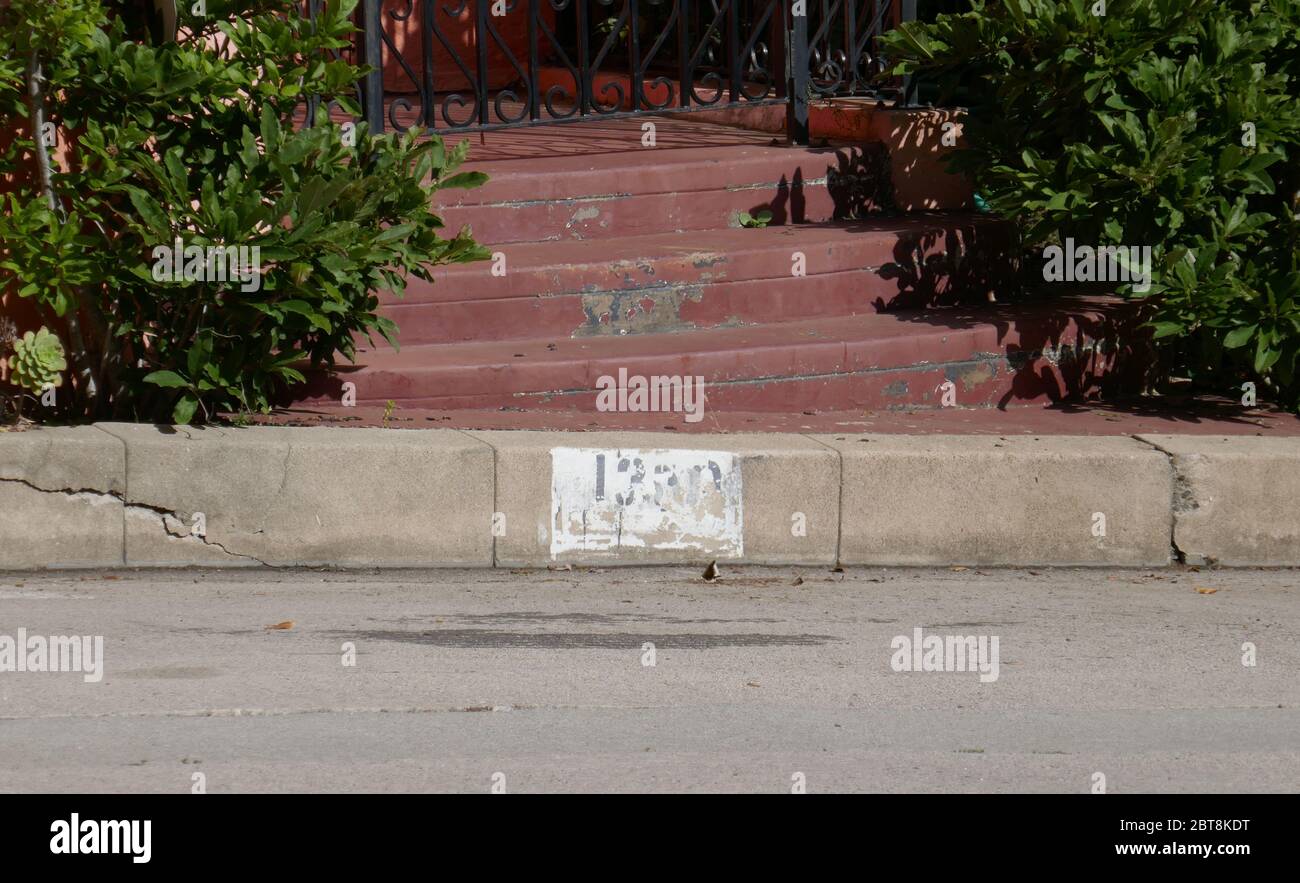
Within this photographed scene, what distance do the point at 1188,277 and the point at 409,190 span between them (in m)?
3.64

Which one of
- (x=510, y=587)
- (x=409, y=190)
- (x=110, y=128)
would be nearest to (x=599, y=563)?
(x=510, y=587)

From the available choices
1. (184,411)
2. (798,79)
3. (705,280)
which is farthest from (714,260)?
(184,411)

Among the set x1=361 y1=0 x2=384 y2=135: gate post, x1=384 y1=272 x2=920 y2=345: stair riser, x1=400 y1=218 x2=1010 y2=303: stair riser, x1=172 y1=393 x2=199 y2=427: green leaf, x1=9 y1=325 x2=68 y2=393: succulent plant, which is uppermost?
x1=361 y1=0 x2=384 y2=135: gate post

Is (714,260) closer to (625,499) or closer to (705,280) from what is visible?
(705,280)

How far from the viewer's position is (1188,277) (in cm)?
733

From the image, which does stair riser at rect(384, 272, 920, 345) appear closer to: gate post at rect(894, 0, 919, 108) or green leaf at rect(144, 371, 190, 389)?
green leaf at rect(144, 371, 190, 389)

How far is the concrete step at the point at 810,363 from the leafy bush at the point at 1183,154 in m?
0.50

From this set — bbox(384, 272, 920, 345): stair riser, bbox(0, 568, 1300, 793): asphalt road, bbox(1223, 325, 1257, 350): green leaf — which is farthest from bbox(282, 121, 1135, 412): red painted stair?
bbox(0, 568, 1300, 793): asphalt road

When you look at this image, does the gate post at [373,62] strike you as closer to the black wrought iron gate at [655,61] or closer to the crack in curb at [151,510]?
the black wrought iron gate at [655,61]

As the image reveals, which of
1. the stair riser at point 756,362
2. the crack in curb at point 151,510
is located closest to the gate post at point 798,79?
the stair riser at point 756,362

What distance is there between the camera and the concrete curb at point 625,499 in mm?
6137

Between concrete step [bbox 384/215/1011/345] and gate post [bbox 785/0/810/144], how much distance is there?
859mm

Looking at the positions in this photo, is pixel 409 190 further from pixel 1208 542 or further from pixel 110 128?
pixel 1208 542

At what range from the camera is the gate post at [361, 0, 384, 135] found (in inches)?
336
